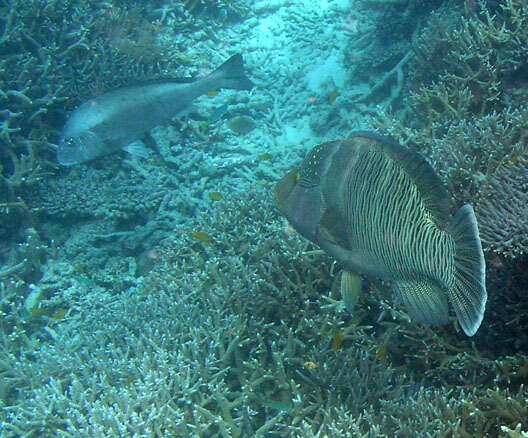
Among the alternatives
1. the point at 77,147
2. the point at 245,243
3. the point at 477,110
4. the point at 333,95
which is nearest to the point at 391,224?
the point at 245,243

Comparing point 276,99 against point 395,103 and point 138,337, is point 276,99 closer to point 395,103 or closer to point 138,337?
point 395,103

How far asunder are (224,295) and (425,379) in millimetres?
1941

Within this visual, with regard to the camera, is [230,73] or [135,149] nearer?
[135,149]

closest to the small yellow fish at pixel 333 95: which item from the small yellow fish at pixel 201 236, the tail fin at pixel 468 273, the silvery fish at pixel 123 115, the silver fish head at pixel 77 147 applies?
the silvery fish at pixel 123 115

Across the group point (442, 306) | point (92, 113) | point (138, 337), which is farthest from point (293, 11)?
point (442, 306)

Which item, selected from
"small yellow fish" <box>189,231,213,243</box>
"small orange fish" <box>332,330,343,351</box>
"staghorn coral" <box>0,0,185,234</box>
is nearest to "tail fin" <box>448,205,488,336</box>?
"small orange fish" <box>332,330,343,351</box>

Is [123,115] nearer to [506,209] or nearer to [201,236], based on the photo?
[201,236]

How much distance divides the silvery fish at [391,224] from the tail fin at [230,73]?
135 inches

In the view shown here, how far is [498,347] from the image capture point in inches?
112

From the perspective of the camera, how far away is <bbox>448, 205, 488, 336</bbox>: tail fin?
63.2 inches

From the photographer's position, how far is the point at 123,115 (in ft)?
16.4

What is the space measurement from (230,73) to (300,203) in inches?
147

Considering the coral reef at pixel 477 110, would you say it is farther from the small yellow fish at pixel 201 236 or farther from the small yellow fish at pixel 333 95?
the small yellow fish at pixel 201 236

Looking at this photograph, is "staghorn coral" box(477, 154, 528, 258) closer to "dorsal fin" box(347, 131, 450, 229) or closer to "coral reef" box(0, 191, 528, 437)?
"coral reef" box(0, 191, 528, 437)
